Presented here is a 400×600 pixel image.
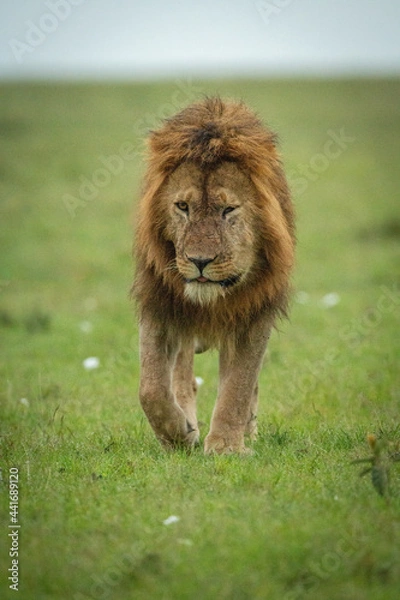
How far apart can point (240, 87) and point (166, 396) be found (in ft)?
97.7

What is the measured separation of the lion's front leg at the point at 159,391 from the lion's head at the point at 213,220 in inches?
6.4

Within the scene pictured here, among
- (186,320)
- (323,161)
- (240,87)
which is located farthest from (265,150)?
(240,87)

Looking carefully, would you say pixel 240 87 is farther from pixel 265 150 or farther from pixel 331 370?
pixel 265 150

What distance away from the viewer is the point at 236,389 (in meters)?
5.86

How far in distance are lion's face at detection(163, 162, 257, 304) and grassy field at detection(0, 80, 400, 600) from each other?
905 millimetres

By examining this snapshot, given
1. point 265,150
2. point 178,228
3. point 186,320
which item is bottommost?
point 186,320

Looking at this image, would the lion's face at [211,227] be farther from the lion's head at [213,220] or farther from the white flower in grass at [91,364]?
the white flower in grass at [91,364]

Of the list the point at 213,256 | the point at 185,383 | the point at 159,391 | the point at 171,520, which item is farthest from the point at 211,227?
the point at 171,520

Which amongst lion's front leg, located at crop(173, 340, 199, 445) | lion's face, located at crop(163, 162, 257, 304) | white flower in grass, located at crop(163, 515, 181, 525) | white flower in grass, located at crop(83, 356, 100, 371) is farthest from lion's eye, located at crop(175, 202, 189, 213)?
white flower in grass, located at crop(83, 356, 100, 371)

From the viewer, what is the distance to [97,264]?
14.3 m

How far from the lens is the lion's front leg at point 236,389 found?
18.9 feet

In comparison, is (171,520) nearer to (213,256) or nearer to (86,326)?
(213,256)

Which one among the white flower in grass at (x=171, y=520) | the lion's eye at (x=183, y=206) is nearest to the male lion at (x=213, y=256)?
the lion's eye at (x=183, y=206)

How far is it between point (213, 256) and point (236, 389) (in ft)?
2.91
